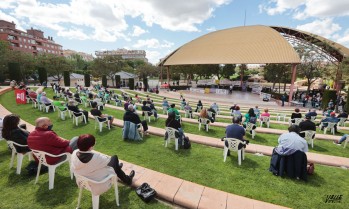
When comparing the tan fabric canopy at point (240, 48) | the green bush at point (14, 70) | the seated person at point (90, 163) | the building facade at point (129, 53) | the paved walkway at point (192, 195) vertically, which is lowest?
the paved walkway at point (192, 195)

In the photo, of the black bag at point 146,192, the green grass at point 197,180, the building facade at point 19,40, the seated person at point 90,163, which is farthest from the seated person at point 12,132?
the building facade at point 19,40

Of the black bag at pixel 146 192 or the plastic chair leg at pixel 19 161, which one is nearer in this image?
the black bag at pixel 146 192

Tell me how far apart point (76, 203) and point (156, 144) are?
3613 millimetres

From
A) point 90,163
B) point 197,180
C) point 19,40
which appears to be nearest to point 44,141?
point 90,163

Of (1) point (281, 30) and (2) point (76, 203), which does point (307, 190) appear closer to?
(2) point (76, 203)

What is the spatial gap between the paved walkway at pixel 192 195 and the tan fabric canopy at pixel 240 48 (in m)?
26.2

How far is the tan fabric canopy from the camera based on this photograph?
88.6ft

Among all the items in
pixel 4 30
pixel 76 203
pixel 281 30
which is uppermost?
pixel 4 30

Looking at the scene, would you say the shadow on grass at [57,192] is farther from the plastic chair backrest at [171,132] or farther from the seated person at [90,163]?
the plastic chair backrest at [171,132]

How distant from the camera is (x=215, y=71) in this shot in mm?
48781

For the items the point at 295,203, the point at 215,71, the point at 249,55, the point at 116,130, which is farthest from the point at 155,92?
the point at 295,203

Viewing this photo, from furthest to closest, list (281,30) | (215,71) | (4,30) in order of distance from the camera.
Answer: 1. (4,30)
2. (215,71)
3. (281,30)

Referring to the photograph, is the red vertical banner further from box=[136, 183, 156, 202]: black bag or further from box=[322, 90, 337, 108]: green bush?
box=[322, 90, 337, 108]: green bush

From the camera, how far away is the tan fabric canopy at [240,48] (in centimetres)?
2699
